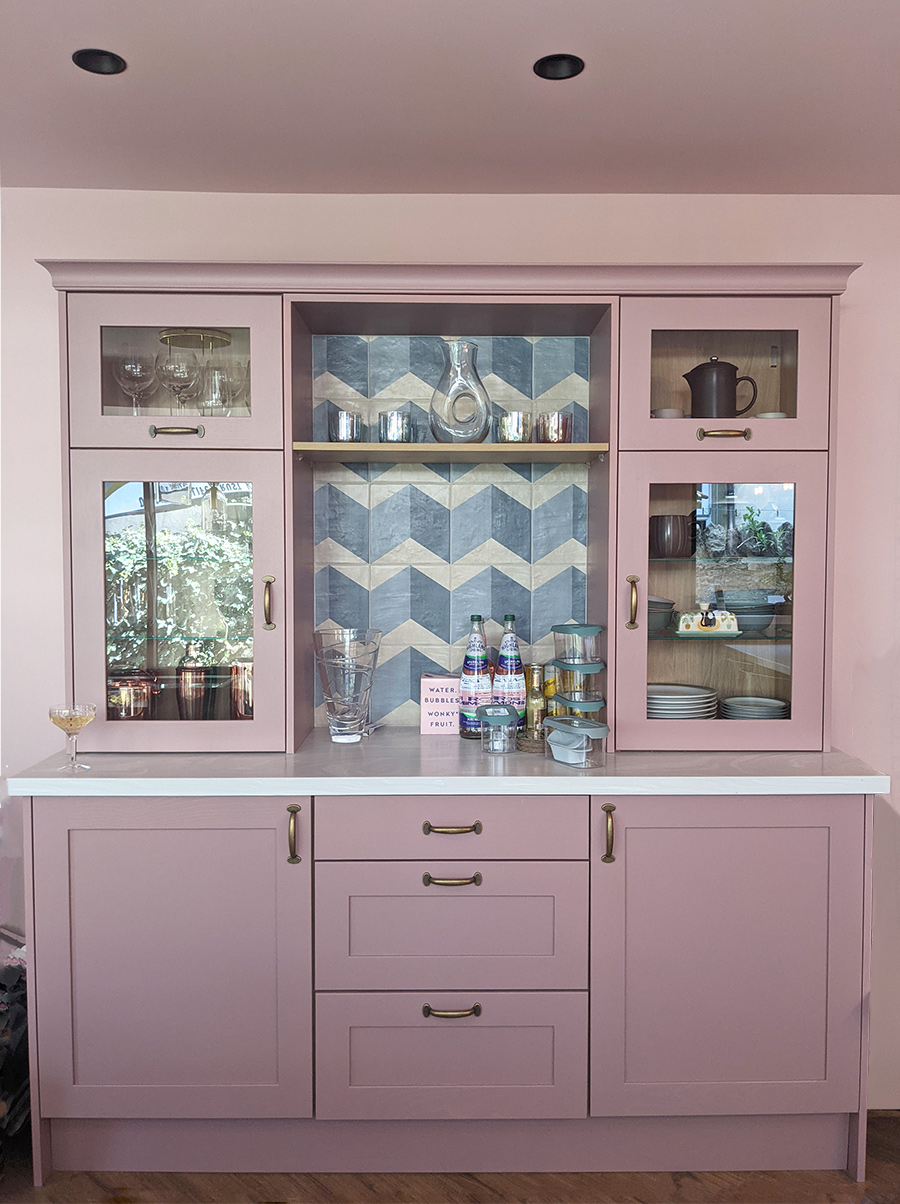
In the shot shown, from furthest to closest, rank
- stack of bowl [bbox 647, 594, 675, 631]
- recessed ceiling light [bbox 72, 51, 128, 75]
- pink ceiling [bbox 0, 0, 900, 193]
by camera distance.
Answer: stack of bowl [bbox 647, 594, 675, 631] → recessed ceiling light [bbox 72, 51, 128, 75] → pink ceiling [bbox 0, 0, 900, 193]

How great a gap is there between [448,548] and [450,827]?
2.90 ft

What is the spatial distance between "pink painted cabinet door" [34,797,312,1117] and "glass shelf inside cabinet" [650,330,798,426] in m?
1.41

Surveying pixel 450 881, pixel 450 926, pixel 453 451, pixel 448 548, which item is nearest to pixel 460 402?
pixel 453 451

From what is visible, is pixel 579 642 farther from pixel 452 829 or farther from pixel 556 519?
pixel 452 829

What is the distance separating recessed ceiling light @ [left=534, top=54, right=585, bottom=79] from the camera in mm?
1777

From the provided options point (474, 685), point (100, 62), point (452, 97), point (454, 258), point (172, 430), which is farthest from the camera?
point (454, 258)

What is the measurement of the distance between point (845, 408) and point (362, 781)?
5.69ft

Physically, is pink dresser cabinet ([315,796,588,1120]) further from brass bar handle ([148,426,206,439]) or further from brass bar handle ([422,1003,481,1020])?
brass bar handle ([148,426,206,439])

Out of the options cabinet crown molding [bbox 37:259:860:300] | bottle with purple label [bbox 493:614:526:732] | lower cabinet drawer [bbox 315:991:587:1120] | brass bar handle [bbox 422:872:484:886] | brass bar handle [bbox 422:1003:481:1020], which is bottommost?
lower cabinet drawer [bbox 315:991:587:1120]

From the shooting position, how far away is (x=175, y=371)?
2100 mm

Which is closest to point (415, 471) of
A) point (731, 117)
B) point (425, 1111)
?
point (731, 117)

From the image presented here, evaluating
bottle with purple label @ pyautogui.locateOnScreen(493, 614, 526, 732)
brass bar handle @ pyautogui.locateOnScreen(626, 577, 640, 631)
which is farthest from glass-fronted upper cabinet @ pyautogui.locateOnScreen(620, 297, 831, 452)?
bottle with purple label @ pyautogui.locateOnScreen(493, 614, 526, 732)

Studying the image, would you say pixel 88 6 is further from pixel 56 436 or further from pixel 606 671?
pixel 606 671

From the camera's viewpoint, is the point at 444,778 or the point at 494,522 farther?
the point at 494,522
